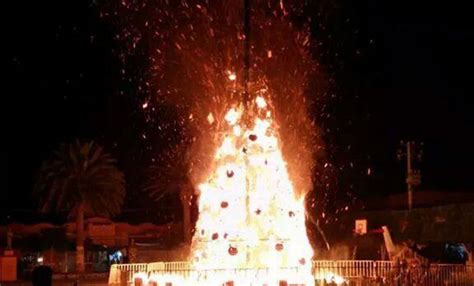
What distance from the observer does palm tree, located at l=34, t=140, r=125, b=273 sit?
5891cm

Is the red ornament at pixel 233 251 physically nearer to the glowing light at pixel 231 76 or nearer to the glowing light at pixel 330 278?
the glowing light at pixel 330 278

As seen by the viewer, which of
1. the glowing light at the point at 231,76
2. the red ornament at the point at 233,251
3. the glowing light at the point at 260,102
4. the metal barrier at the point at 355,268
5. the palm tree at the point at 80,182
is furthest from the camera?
the palm tree at the point at 80,182

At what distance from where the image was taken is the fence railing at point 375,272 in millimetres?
23125

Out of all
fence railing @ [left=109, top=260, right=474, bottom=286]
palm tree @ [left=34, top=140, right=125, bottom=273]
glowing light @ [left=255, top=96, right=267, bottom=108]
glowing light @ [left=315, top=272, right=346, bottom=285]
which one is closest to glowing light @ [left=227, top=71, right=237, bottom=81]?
glowing light @ [left=255, top=96, right=267, bottom=108]

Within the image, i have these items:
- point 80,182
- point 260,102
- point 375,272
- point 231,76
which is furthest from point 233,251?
point 80,182

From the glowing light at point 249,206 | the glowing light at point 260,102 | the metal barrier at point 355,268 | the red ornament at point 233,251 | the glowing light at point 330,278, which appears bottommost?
the glowing light at point 330,278

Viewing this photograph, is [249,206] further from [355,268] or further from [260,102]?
[355,268]

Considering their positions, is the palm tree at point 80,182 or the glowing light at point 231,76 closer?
the glowing light at point 231,76

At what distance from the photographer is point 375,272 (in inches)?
960

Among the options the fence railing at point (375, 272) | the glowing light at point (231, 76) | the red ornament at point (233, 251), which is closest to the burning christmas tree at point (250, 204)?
the red ornament at point (233, 251)

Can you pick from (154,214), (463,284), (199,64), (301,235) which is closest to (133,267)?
(301,235)

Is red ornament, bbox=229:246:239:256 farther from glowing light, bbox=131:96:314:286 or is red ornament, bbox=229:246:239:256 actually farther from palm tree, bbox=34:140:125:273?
palm tree, bbox=34:140:125:273

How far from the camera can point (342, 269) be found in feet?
81.6

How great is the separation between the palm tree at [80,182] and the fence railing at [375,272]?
3531cm
